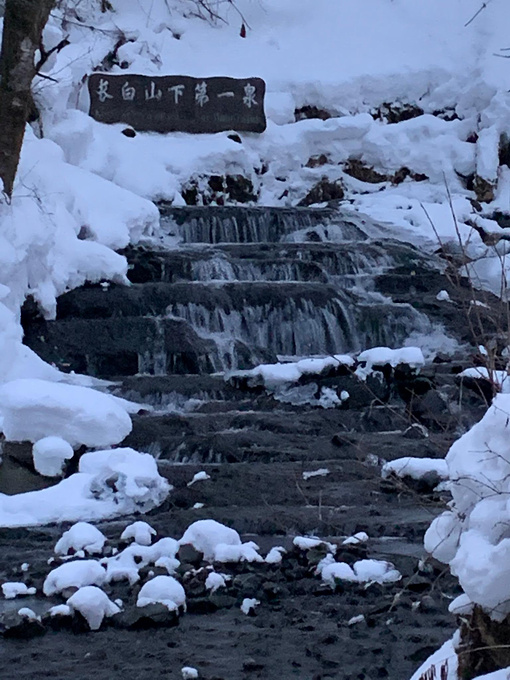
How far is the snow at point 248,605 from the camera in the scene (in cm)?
383

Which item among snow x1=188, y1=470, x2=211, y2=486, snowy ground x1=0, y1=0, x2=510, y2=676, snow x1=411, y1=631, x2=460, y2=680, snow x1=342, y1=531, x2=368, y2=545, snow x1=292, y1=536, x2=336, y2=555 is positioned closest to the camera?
snow x1=411, y1=631, x2=460, y2=680

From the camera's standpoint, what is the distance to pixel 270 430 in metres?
7.03

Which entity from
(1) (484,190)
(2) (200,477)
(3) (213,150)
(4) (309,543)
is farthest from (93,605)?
(1) (484,190)

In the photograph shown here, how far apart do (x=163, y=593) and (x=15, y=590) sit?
0.71m

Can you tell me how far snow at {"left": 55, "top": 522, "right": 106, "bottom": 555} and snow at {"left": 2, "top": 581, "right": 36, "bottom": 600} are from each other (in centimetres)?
52

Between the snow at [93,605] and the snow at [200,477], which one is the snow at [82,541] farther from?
the snow at [200,477]

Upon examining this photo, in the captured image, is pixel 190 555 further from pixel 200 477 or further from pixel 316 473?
pixel 316 473

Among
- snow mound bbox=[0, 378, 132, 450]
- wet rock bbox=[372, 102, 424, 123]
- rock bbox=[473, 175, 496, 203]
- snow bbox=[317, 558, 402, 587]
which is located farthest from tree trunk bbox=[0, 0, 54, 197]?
wet rock bbox=[372, 102, 424, 123]

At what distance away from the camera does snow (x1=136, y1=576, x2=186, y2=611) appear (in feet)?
12.3

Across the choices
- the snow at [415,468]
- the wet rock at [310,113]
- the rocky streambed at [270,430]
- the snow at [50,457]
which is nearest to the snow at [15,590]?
the rocky streambed at [270,430]

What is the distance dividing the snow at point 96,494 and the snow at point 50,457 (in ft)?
0.92

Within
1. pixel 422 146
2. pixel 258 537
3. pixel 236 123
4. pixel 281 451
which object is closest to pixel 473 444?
pixel 258 537

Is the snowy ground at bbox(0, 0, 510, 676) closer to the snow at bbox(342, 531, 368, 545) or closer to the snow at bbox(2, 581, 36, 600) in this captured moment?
the snow at bbox(2, 581, 36, 600)

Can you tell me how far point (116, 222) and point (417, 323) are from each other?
372 centimetres
